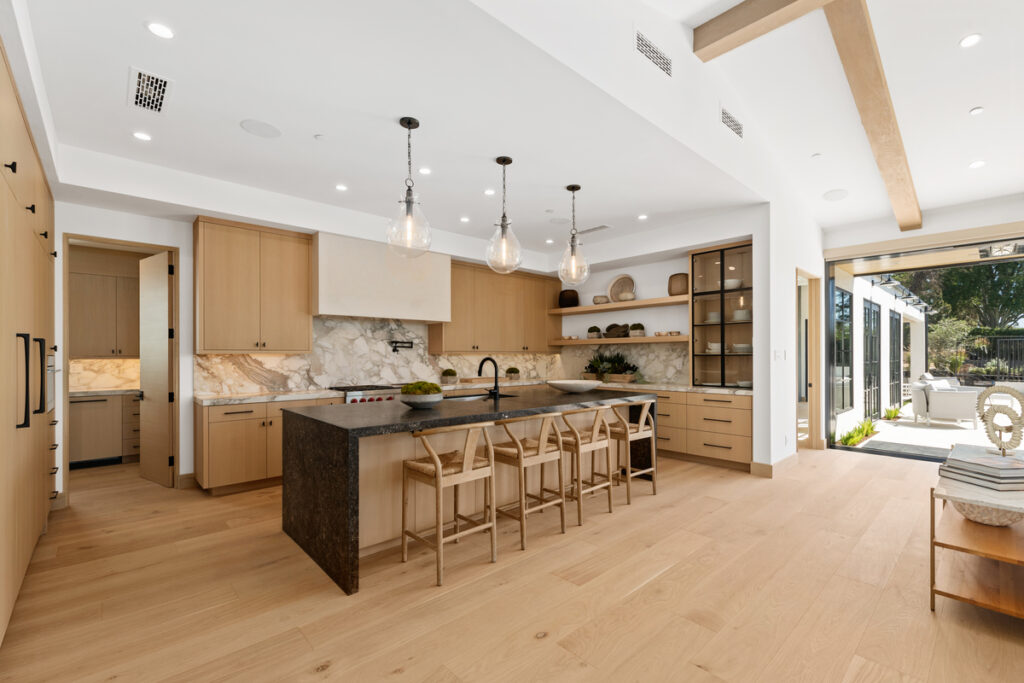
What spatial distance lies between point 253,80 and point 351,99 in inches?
20.0

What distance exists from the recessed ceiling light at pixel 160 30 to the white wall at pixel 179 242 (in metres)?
2.55

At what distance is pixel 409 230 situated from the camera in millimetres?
2967

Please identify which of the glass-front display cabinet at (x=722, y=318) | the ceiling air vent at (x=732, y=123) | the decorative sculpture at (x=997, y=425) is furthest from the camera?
the glass-front display cabinet at (x=722, y=318)

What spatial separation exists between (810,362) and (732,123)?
11.9 ft

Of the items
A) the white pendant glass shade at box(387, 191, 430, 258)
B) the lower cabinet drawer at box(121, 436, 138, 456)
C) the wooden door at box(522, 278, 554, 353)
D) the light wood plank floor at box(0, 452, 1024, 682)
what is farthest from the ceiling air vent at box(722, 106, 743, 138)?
the lower cabinet drawer at box(121, 436, 138, 456)

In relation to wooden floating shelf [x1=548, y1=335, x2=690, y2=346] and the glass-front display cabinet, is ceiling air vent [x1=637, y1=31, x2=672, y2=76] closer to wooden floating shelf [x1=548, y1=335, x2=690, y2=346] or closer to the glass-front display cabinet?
the glass-front display cabinet

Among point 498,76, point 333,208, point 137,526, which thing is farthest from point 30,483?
point 498,76

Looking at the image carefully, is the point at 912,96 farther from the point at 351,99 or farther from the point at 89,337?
the point at 89,337

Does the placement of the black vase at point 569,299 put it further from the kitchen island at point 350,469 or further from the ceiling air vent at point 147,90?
the ceiling air vent at point 147,90

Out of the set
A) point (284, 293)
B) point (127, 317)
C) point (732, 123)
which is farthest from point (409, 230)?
point (127, 317)

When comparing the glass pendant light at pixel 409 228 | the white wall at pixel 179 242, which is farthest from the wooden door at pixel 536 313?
the white wall at pixel 179 242

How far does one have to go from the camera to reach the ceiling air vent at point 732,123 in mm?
3846

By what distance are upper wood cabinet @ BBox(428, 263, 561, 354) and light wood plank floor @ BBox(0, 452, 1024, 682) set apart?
295cm

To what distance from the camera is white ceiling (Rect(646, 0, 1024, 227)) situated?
2936 mm
